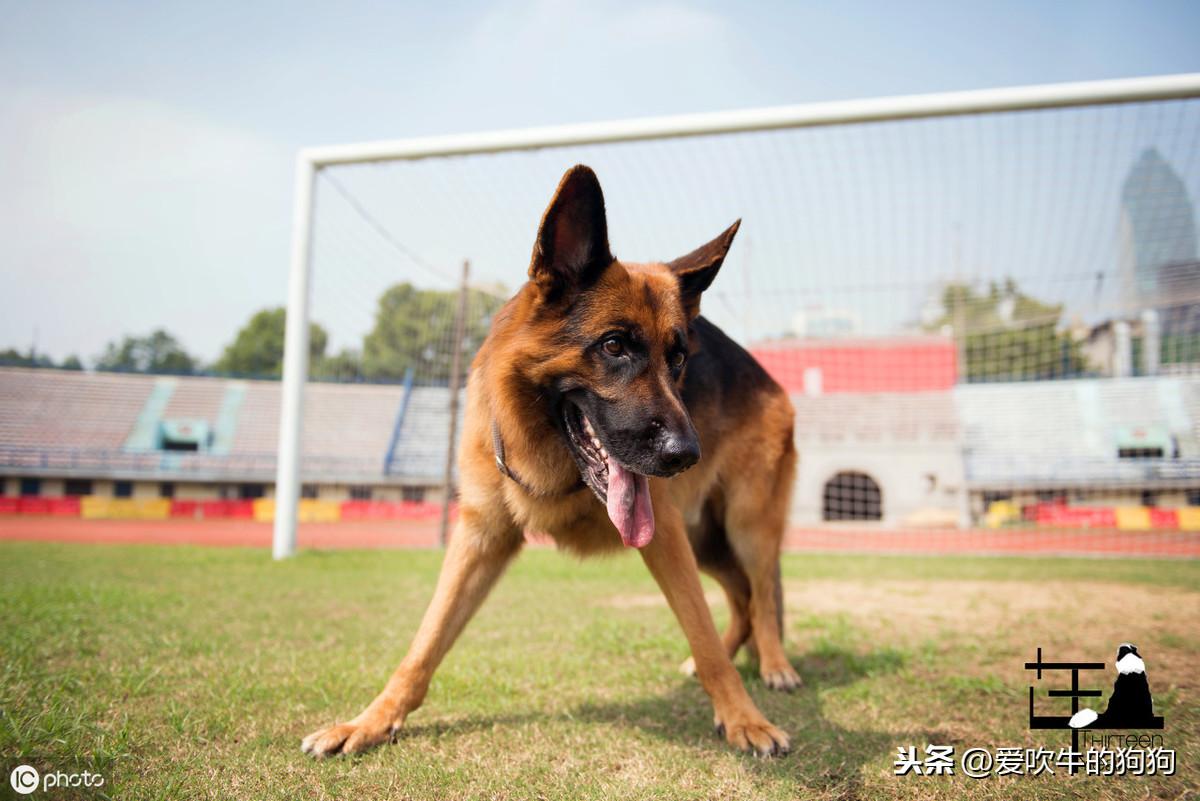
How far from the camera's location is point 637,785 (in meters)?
2.28

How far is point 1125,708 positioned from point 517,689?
2.59 metres

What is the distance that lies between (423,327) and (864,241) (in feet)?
25.7

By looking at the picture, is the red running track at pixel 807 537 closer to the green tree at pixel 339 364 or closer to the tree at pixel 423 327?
the green tree at pixel 339 364

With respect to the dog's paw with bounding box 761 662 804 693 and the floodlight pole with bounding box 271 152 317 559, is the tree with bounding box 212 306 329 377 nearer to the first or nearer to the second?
the floodlight pole with bounding box 271 152 317 559

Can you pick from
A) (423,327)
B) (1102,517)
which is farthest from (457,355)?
(1102,517)

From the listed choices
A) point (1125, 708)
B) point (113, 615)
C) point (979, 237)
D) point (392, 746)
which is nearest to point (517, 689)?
point (392, 746)

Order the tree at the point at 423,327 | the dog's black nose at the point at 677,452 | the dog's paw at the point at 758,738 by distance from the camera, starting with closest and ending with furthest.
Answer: the dog's black nose at the point at 677,452 < the dog's paw at the point at 758,738 < the tree at the point at 423,327

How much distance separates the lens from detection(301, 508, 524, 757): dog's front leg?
276 cm

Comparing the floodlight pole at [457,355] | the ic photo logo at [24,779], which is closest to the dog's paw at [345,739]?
the ic photo logo at [24,779]

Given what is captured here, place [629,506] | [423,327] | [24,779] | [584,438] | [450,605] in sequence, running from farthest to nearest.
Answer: [423,327]
[450,605]
[584,438]
[629,506]
[24,779]

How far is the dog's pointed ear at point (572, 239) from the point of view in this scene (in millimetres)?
2445

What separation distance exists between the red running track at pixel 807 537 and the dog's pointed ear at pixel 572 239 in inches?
491

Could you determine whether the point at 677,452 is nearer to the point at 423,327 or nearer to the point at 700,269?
the point at 700,269

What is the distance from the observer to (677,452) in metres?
2.24
